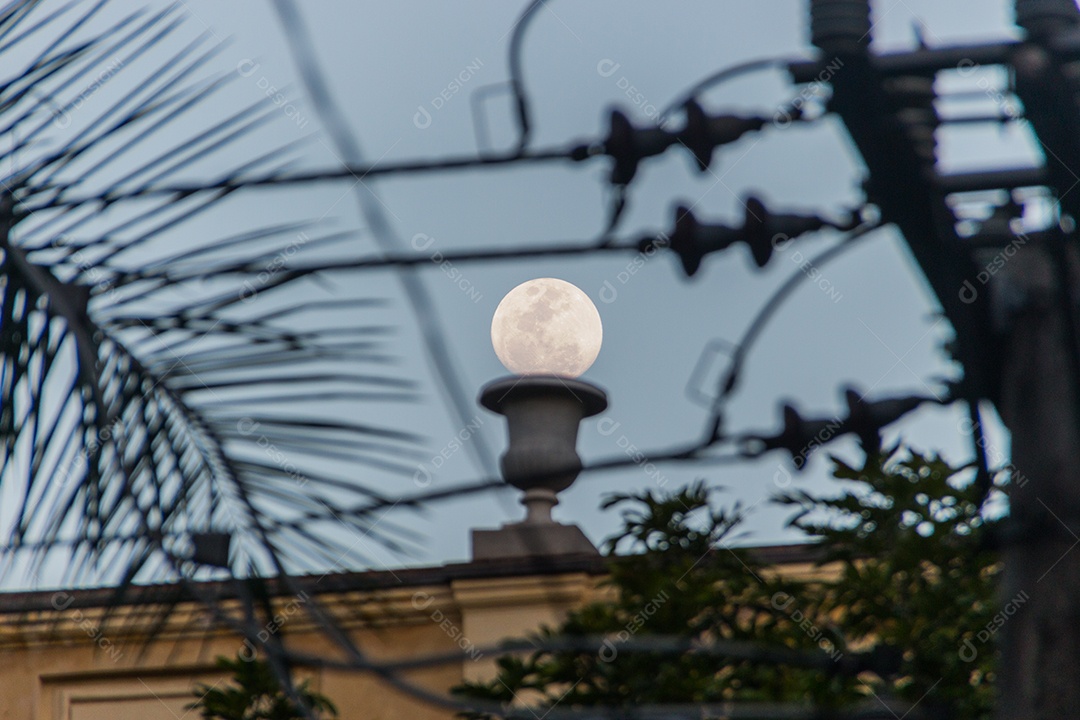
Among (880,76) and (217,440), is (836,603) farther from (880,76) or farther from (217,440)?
(217,440)

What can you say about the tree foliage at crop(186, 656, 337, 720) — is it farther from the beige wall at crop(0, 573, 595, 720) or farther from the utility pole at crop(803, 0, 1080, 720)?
the utility pole at crop(803, 0, 1080, 720)

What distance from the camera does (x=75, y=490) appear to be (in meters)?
1.57

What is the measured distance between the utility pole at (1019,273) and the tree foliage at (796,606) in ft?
4.87

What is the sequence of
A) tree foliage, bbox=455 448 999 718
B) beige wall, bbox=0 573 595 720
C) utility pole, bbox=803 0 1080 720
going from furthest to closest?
beige wall, bbox=0 573 595 720
tree foliage, bbox=455 448 999 718
utility pole, bbox=803 0 1080 720

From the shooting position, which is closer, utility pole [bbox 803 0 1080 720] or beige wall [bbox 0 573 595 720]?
utility pole [bbox 803 0 1080 720]

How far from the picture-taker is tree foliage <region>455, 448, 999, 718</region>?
4.12 meters

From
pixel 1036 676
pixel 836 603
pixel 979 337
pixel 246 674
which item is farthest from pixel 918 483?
pixel 246 674

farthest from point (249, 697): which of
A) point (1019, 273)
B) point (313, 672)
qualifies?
point (1019, 273)

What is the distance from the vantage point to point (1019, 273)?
2.73 m

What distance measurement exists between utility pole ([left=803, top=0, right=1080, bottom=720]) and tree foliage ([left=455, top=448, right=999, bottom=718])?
1484mm

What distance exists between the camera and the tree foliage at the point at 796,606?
13.5 ft

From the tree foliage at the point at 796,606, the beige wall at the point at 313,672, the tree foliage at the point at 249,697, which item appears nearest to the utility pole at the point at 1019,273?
the tree foliage at the point at 796,606

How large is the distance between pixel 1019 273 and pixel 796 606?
180 centimetres

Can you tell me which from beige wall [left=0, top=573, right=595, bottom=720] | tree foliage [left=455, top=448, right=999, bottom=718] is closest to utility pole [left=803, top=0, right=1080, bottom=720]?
tree foliage [left=455, top=448, right=999, bottom=718]
